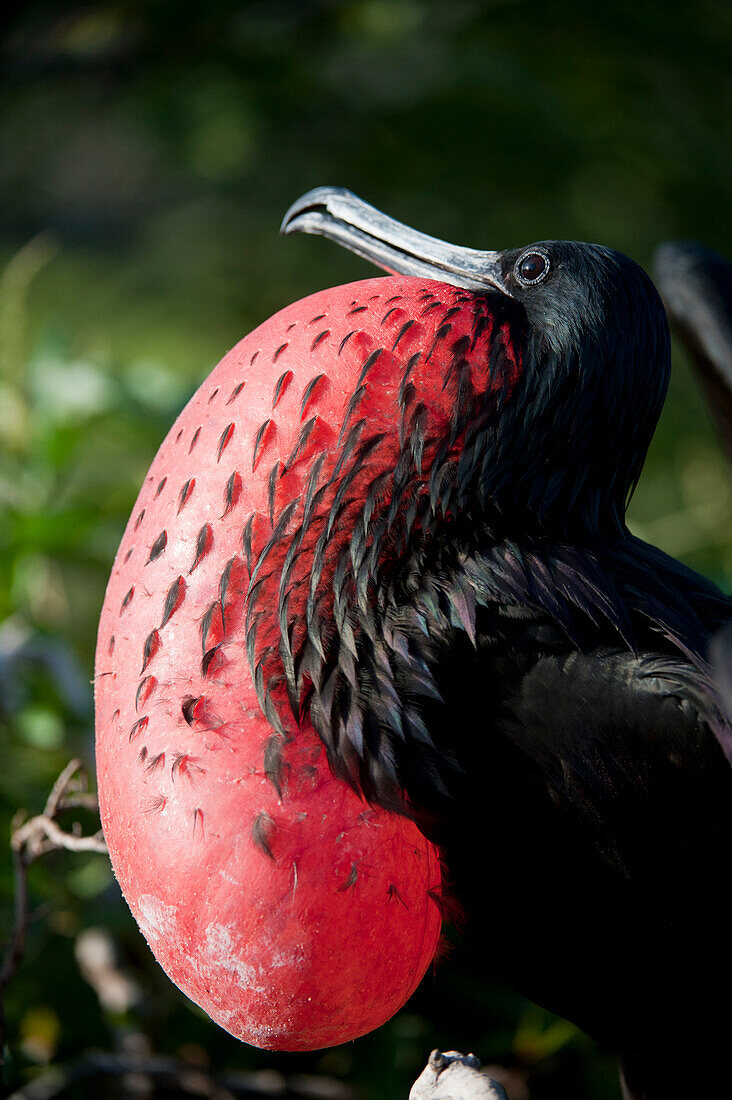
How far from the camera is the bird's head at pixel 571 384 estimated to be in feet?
1.63

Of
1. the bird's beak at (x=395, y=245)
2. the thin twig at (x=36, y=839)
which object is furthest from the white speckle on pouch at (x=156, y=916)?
the bird's beak at (x=395, y=245)

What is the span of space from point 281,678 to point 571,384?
0.62 feet

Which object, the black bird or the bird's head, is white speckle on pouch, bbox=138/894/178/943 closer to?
the black bird

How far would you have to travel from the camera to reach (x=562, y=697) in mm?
472

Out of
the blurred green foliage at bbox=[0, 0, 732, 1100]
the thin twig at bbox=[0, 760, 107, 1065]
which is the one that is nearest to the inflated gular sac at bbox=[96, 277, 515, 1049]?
the thin twig at bbox=[0, 760, 107, 1065]

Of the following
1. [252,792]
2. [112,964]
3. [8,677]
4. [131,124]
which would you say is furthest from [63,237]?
[252,792]

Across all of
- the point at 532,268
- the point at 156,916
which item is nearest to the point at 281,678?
the point at 156,916

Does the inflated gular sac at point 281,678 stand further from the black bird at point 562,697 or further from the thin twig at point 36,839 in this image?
the thin twig at point 36,839

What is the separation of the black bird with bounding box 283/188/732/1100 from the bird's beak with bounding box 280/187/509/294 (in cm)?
3

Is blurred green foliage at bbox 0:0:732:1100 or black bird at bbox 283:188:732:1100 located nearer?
black bird at bbox 283:188:732:1100

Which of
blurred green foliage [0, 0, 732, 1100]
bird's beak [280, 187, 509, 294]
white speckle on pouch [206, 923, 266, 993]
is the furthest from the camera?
blurred green foliage [0, 0, 732, 1100]

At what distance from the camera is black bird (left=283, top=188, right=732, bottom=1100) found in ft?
1.53

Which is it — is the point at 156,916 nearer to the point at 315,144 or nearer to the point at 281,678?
the point at 281,678

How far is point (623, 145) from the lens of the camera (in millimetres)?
2271
